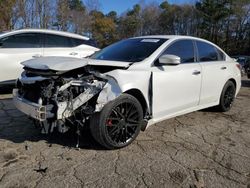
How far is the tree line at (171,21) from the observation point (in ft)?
108

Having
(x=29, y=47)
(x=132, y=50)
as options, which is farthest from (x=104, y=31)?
(x=132, y=50)

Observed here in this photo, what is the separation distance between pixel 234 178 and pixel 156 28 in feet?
176

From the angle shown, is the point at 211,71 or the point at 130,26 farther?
the point at 130,26

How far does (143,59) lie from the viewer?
4.39 metres

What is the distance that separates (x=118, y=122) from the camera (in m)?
3.98

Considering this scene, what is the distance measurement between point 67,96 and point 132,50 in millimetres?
1562

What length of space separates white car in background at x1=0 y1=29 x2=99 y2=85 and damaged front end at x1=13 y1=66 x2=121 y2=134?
3625 millimetres

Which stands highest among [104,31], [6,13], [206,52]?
[104,31]

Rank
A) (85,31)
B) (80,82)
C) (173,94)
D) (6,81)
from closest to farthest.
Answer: (80,82)
(173,94)
(6,81)
(85,31)

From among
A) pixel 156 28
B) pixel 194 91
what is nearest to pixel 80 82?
pixel 194 91

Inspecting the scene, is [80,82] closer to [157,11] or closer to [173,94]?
[173,94]

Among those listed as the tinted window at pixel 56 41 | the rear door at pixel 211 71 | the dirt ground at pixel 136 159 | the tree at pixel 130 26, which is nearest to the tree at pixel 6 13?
the tinted window at pixel 56 41

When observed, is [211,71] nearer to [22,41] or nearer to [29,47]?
[29,47]

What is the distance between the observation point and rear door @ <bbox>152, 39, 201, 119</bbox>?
4379 millimetres
